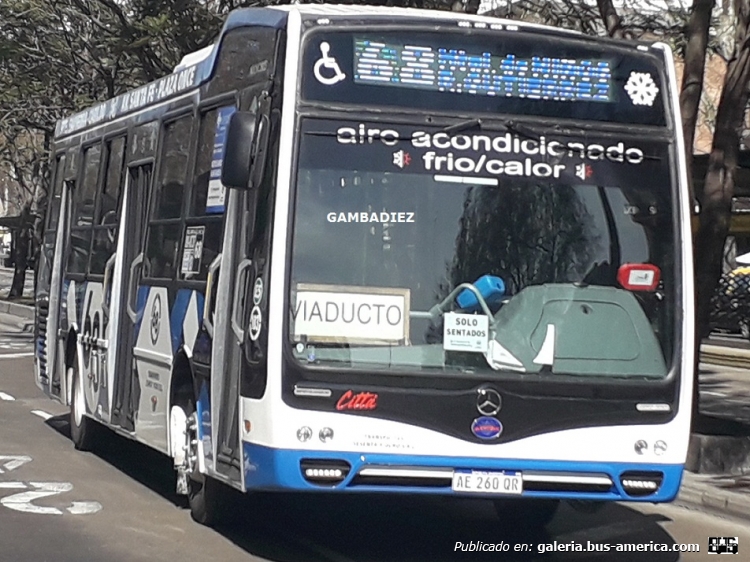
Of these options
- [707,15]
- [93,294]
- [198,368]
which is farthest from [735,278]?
[198,368]

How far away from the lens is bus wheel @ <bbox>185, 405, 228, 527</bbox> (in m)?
9.35

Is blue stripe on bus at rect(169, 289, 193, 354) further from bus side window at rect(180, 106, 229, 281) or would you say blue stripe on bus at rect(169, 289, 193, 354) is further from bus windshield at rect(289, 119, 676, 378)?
bus windshield at rect(289, 119, 676, 378)

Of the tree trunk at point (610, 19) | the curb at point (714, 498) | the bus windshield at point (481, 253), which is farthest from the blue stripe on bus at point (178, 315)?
the tree trunk at point (610, 19)

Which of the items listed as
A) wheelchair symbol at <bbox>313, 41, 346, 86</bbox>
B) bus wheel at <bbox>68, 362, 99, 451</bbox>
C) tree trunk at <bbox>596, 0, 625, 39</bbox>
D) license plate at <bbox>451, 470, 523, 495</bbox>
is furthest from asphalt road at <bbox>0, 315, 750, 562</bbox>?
tree trunk at <bbox>596, 0, 625, 39</bbox>

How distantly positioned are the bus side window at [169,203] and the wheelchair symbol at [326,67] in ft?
7.03

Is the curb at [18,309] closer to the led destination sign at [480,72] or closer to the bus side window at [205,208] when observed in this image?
the bus side window at [205,208]

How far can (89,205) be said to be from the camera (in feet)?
42.9

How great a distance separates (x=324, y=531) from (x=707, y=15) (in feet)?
21.9

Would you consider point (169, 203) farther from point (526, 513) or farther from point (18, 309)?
point (18, 309)

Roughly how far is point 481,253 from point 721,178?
19.9 feet

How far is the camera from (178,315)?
9.91 m

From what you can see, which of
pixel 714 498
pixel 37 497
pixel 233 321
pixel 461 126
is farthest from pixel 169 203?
pixel 714 498

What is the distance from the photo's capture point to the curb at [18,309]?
1580 inches

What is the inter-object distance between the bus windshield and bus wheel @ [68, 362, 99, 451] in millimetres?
5527
